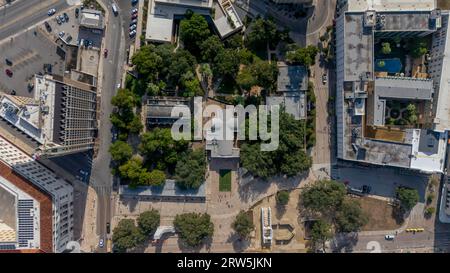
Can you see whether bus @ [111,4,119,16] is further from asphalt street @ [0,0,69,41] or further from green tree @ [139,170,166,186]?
green tree @ [139,170,166,186]

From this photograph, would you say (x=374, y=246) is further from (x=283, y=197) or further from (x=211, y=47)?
(x=211, y=47)

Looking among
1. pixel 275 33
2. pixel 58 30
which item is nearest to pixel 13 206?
pixel 58 30

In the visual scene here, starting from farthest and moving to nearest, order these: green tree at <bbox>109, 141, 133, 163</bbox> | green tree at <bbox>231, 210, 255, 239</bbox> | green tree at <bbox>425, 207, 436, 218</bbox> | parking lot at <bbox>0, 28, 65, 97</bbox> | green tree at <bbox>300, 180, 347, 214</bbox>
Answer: green tree at <bbox>425, 207, 436, 218</bbox>, parking lot at <bbox>0, 28, 65, 97</bbox>, green tree at <bbox>231, 210, 255, 239</bbox>, green tree at <bbox>109, 141, 133, 163</bbox>, green tree at <bbox>300, 180, 347, 214</bbox>

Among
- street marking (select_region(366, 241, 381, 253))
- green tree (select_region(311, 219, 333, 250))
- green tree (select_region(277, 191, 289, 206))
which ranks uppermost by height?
green tree (select_region(277, 191, 289, 206))

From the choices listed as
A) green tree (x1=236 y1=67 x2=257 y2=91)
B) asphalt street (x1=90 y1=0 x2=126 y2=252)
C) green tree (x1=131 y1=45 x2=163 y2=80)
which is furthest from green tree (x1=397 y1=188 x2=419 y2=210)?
asphalt street (x1=90 y1=0 x2=126 y2=252)

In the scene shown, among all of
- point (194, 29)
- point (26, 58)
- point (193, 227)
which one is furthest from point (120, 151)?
point (194, 29)

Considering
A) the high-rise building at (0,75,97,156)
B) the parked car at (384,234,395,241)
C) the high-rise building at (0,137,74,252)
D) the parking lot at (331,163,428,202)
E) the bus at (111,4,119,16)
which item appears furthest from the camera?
the parked car at (384,234,395,241)

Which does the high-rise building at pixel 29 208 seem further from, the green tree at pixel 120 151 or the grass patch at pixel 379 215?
the grass patch at pixel 379 215
